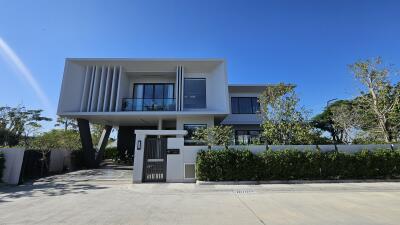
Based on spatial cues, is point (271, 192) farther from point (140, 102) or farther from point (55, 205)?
point (140, 102)

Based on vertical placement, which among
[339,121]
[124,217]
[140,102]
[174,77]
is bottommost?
[124,217]

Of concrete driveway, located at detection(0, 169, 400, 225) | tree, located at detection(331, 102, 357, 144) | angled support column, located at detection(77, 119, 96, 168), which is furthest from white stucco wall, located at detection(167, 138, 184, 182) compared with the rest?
tree, located at detection(331, 102, 357, 144)

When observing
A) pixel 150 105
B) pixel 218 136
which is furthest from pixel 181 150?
pixel 150 105

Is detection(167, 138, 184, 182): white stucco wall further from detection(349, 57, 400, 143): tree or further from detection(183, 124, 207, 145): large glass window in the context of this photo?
detection(349, 57, 400, 143): tree

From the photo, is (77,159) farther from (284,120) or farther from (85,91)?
(284,120)

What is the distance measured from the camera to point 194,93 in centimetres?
1756

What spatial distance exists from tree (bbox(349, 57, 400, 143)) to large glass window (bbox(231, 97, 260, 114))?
802 centimetres

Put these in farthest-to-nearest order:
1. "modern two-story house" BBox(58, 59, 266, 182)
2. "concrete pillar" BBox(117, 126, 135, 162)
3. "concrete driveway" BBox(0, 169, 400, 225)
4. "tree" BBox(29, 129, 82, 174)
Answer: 1. "concrete pillar" BBox(117, 126, 135, 162)
2. "modern two-story house" BBox(58, 59, 266, 182)
3. "tree" BBox(29, 129, 82, 174)
4. "concrete driveway" BBox(0, 169, 400, 225)

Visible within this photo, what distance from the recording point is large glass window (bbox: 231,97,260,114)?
67.5 feet

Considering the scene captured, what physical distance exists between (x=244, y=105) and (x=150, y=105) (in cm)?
881

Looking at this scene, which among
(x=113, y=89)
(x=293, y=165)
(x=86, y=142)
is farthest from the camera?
(x=86, y=142)

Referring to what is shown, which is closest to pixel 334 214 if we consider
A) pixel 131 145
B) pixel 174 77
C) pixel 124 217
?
pixel 124 217

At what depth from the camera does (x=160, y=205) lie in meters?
6.81

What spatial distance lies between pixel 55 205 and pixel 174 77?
13.1 meters
